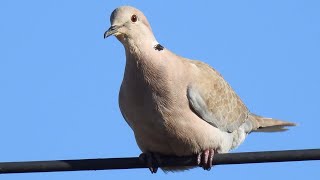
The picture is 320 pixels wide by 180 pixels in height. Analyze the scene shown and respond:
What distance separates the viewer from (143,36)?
24.5ft

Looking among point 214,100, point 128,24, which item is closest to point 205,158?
point 214,100

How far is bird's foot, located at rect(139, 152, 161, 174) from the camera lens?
775cm

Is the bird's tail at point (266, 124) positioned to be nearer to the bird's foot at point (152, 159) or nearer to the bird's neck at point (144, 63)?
the bird's foot at point (152, 159)

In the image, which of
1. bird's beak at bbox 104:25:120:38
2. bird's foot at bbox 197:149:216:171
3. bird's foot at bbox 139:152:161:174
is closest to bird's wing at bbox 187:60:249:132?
bird's foot at bbox 197:149:216:171

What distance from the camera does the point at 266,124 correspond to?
30.8 ft

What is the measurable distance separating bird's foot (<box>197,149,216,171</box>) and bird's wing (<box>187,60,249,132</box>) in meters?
0.31

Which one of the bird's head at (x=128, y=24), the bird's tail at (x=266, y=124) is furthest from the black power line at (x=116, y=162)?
the bird's tail at (x=266, y=124)

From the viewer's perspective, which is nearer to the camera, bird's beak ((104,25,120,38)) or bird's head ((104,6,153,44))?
bird's beak ((104,25,120,38))

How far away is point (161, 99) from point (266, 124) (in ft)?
7.41

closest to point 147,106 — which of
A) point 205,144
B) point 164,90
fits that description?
point 164,90

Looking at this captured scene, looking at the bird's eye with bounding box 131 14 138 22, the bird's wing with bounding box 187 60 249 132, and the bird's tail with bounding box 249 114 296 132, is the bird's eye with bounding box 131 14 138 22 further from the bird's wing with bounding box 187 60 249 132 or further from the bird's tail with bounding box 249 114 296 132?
the bird's tail with bounding box 249 114 296 132

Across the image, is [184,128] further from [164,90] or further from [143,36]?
[143,36]

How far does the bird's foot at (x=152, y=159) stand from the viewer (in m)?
7.75

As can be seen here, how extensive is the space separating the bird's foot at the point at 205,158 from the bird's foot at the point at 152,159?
0.36m
